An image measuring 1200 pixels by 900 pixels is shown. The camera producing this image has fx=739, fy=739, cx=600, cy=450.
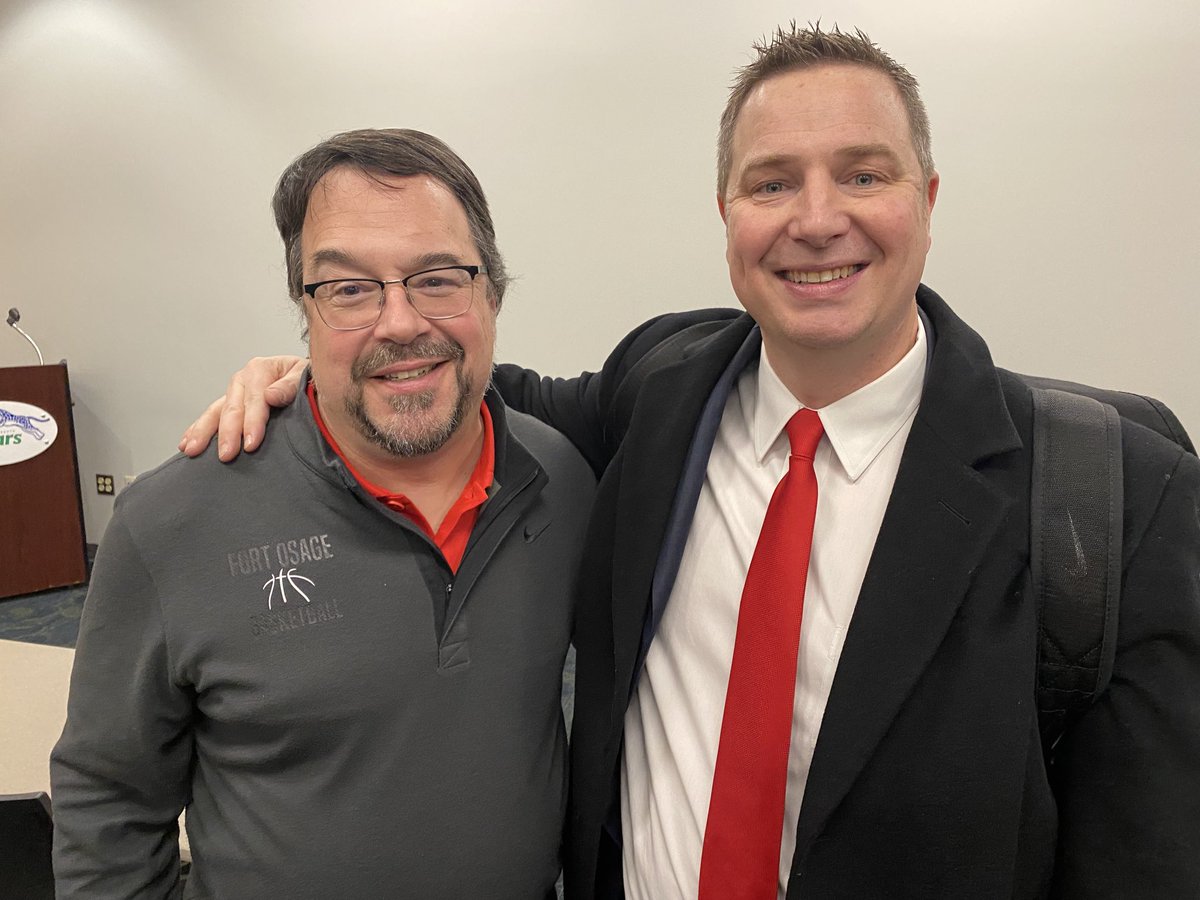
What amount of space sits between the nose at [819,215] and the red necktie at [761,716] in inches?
13.2

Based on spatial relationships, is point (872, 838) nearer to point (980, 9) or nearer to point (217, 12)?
point (980, 9)

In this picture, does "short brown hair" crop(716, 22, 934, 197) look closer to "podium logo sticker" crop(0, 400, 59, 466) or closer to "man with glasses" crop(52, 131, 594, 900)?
"man with glasses" crop(52, 131, 594, 900)

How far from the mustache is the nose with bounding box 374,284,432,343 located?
0.01 m

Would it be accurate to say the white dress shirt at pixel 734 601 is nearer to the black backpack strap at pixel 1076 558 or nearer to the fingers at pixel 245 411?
the black backpack strap at pixel 1076 558

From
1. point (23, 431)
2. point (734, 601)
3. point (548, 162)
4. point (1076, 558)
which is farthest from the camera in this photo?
point (23, 431)

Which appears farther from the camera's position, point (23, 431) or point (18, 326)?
point (18, 326)

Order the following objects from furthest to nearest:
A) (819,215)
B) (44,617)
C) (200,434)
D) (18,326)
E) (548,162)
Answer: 1. (18,326)
2. (44,617)
3. (548,162)
4. (200,434)
5. (819,215)

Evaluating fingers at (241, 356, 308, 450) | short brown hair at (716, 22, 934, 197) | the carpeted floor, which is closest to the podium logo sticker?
the carpeted floor

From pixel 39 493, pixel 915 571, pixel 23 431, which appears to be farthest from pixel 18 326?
pixel 915 571

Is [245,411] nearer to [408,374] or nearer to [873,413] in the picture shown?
[408,374]

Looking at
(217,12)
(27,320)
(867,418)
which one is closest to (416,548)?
(867,418)

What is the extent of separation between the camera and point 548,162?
3525 millimetres

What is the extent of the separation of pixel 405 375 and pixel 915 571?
822mm

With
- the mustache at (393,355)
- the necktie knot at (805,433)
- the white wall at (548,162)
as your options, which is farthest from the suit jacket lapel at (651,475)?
the white wall at (548,162)
